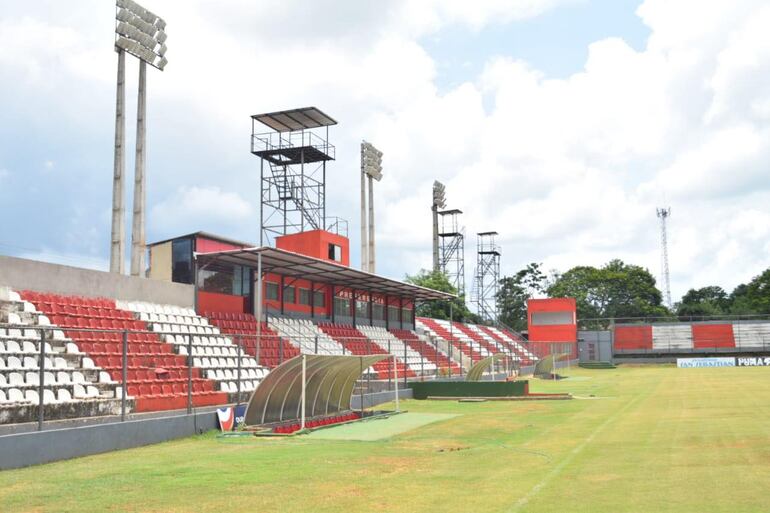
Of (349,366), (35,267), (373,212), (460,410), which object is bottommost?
(460,410)

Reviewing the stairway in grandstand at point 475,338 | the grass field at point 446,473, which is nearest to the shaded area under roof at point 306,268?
the stairway in grandstand at point 475,338

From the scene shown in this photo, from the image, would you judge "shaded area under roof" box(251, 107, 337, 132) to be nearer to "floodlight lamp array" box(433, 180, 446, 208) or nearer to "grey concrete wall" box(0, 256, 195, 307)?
"grey concrete wall" box(0, 256, 195, 307)

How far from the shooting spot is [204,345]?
22.4 metres

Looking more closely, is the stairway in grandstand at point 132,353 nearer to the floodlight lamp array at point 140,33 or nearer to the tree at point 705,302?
the floodlight lamp array at point 140,33

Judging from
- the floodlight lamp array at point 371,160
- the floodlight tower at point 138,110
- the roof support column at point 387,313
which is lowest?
the roof support column at point 387,313

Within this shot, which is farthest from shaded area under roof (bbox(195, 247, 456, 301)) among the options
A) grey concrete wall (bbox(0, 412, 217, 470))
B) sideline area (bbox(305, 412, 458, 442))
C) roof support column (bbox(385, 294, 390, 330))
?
grey concrete wall (bbox(0, 412, 217, 470))

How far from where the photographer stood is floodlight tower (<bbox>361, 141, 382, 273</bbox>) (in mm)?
54469

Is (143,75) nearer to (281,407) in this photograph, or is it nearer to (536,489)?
(281,407)

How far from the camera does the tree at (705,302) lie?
10338cm

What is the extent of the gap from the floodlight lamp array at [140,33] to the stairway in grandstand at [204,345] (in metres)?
11.4

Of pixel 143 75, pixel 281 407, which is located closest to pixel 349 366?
pixel 281 407

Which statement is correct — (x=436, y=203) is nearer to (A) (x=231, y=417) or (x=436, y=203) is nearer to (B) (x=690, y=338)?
(B) (x=690, y=338)

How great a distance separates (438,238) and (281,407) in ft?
193

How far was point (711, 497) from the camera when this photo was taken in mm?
8227
